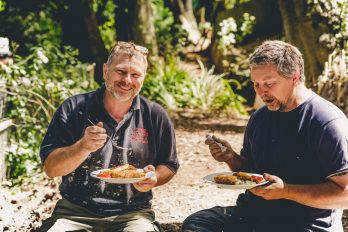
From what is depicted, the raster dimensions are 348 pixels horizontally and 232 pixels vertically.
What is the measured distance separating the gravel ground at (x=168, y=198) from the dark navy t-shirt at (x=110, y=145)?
4.48 feet

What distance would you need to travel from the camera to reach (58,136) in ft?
11.5

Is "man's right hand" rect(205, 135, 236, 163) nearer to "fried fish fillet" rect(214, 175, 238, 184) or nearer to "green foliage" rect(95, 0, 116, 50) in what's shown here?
"fried fish fillet" rect(214, 175, 238, 184)

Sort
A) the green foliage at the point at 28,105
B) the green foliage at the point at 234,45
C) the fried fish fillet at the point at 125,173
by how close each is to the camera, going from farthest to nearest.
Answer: the green foliage at the point at 234,45 → the green foliage at the point at 28,105 → the fried fish fillet at the point at 125,173

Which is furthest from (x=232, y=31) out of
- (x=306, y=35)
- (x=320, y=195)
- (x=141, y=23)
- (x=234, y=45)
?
(x=320, y=195)

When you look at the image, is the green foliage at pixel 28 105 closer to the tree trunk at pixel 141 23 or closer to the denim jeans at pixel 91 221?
the denim jeans at pixel 91 221

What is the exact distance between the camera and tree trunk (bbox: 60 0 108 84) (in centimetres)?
1183

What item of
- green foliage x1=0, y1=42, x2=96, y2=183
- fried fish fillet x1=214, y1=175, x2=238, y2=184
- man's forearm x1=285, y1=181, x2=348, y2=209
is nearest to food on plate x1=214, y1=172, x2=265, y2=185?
fried fish fillet x1=214, y1=175, x2=238, y2=184

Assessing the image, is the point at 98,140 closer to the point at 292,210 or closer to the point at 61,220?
the point at 61,220

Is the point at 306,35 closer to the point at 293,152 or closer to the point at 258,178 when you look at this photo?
the point at 293,152

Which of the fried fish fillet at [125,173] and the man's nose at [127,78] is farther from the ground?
the man's nose at [127,78]

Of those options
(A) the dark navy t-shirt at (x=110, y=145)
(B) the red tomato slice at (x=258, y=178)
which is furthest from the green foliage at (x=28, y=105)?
(B) the red tomato slice at (x=258, y=178)

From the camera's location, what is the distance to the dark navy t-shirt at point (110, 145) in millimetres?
3531

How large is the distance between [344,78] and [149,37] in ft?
19.9

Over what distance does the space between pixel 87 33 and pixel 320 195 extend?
952 cm
